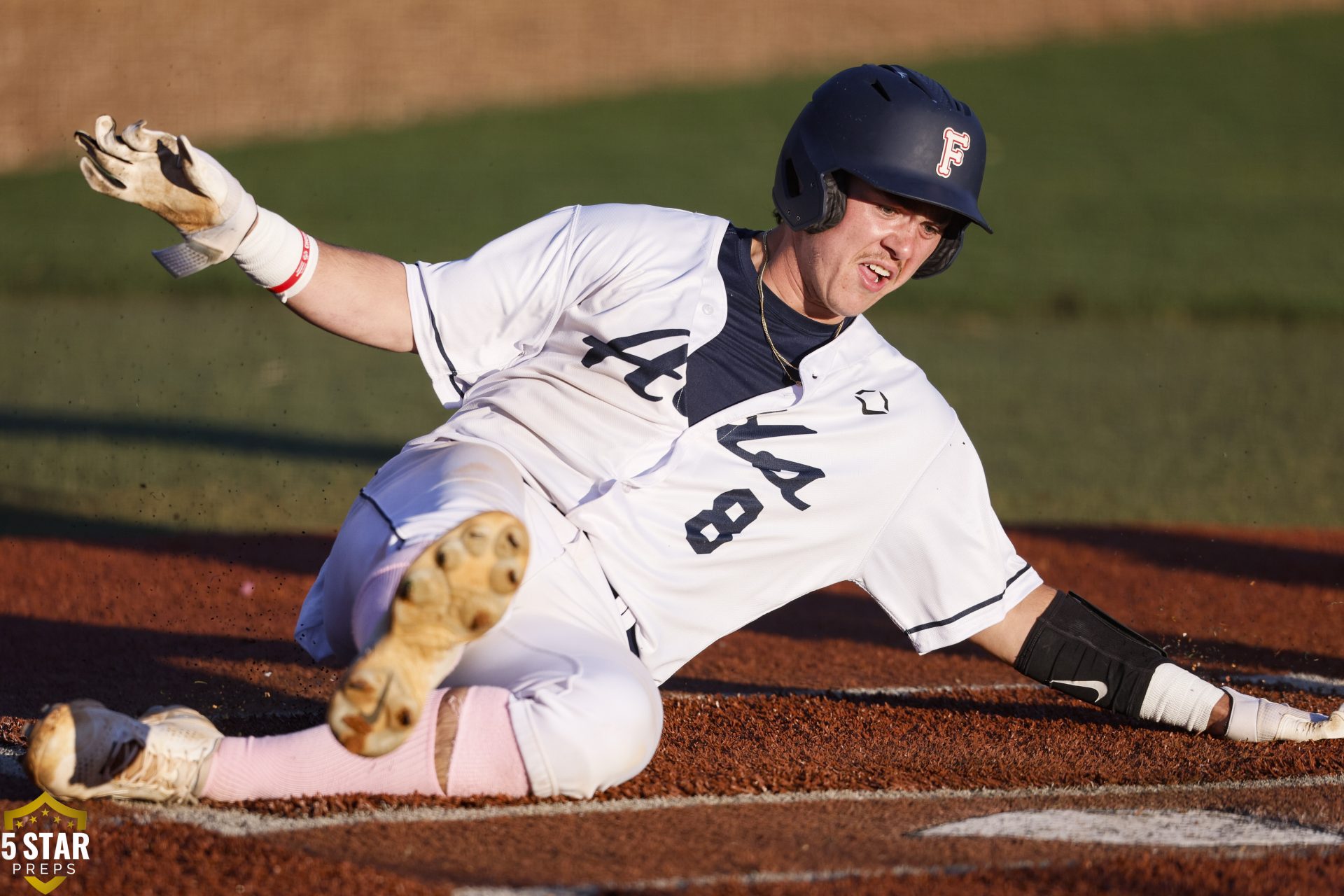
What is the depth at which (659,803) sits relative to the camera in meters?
2.98

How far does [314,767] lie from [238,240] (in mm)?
992

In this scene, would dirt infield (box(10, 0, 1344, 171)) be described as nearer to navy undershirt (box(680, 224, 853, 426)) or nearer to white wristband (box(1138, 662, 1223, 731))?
navy undershirt (box(680, 224, 853, 426))

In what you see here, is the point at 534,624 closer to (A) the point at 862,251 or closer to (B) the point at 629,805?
(B) the point at 629,805

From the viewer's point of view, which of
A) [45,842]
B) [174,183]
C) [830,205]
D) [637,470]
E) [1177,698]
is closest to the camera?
[45,842]

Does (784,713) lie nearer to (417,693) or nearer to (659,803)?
(659,803)

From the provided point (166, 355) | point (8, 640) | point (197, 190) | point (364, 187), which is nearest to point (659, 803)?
point (197, 190)

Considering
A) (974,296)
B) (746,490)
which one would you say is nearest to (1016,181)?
(974,296)

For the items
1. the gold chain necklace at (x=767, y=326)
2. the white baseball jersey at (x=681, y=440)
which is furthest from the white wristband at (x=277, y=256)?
the gold chain necklace at (x=767, y=326)

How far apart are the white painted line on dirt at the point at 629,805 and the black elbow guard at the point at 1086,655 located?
0.24m

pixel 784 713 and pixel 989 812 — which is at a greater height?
pixel 989 812

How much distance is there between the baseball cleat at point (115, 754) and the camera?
248cm

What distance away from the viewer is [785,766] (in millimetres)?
3291

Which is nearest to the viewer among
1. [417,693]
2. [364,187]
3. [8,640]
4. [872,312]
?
[417,693]

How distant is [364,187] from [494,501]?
680 inches
